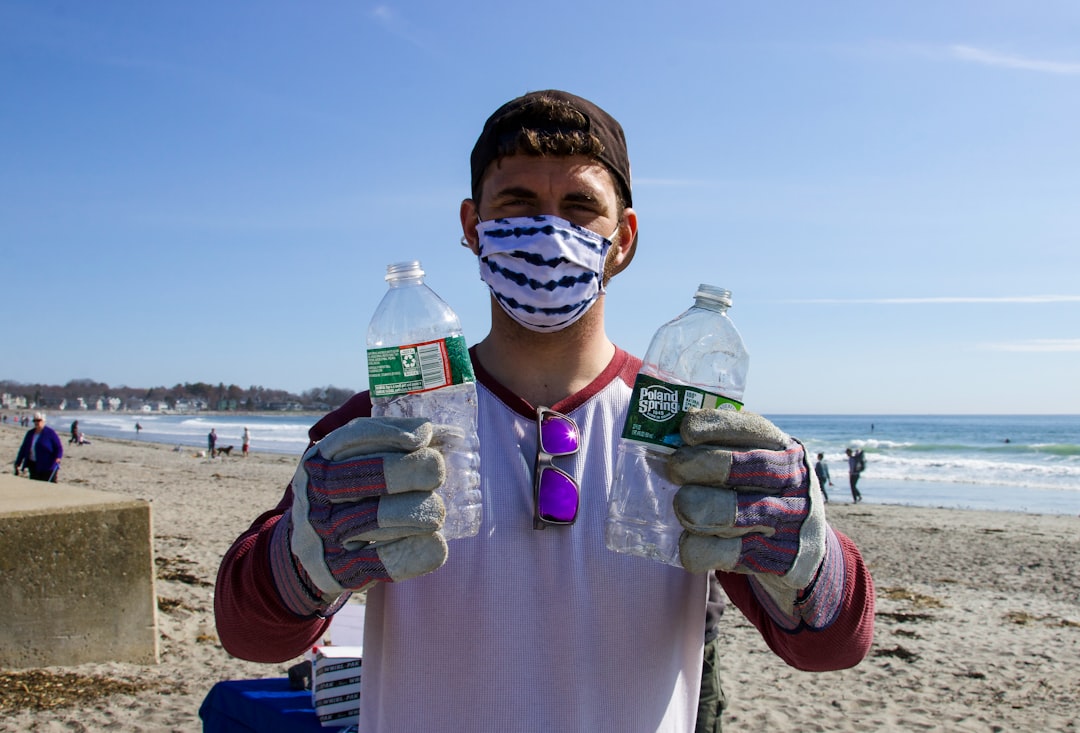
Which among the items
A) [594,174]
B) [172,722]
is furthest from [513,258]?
[172,722]

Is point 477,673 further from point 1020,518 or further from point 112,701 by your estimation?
point 1020,518

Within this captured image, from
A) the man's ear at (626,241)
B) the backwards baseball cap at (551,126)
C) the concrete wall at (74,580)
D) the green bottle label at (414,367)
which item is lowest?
the concrete wall at (74,580)

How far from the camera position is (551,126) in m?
2.12

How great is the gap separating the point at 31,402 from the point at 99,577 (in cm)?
19042

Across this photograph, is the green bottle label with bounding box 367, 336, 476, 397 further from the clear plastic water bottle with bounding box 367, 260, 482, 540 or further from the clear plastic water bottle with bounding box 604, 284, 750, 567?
the clear plastic water bottle with bounding box 604, 284, 750, 567

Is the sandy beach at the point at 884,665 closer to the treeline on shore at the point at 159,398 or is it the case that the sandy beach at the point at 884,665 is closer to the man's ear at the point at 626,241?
the man's ear at the point at 626,241

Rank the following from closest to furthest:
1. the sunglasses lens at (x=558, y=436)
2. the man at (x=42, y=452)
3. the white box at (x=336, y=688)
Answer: the sunglasses lens at (x=558, y=436)
the white box at (x=336, y=688)
the man at (x=42, y=452)

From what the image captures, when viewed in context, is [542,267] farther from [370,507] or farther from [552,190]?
[370,507]

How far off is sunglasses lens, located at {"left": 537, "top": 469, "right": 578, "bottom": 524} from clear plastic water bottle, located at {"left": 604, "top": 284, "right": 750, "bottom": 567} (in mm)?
106

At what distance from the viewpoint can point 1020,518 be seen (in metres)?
23.3

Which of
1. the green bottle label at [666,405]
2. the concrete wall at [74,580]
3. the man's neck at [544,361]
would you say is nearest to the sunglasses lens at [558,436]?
the man's neck at [544,361]

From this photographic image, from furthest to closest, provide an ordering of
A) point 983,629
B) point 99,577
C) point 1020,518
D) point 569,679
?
point 1020,518 → point 983,629 → point 99,577 → point 569,679

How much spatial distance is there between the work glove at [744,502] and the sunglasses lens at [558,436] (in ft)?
1.09

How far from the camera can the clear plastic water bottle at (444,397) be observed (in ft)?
6.22
